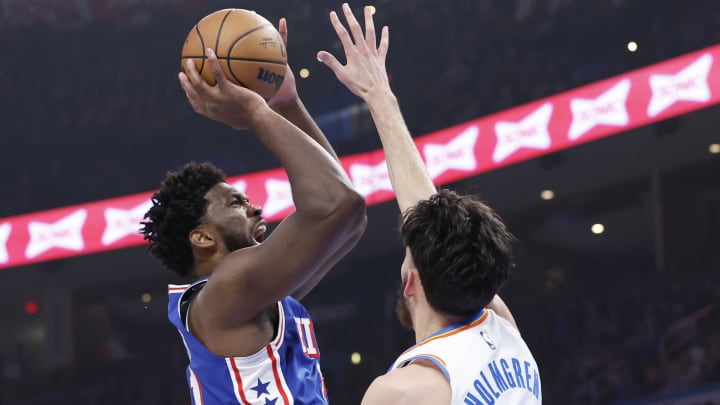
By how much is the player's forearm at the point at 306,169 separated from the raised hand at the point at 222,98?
64 millimetres

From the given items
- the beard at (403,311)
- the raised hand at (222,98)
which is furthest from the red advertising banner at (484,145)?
the beard at (403,311)

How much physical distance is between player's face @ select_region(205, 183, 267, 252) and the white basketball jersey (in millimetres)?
922

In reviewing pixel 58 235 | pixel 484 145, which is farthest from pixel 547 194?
pixel 58 235

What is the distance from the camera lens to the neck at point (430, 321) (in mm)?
1913

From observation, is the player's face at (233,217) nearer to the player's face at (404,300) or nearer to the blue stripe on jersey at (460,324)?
the player's face at (404,300)

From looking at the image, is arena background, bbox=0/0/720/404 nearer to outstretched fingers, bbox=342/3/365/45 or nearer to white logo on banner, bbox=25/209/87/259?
white logo on banner, bbox=25/209/87/259

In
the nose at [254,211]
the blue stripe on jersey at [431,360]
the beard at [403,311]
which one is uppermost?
the nose at [254,211]

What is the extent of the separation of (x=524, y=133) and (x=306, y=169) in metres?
9.19

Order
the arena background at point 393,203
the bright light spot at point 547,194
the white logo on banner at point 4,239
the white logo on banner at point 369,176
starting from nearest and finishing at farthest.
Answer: the arena background at point 393,203, the white logo on banner at point 369,176, the white logo on banner at point 4,239, the bright light spot at point 547,194

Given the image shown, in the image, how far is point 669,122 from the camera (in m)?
11.7

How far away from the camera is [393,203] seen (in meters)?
13.6

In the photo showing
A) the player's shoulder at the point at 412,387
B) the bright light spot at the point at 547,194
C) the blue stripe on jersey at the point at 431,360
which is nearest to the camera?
the player's shoulder at the point at 412,387

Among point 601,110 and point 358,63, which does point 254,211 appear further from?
point 601,110

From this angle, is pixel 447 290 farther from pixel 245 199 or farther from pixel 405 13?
pixel 405 13
